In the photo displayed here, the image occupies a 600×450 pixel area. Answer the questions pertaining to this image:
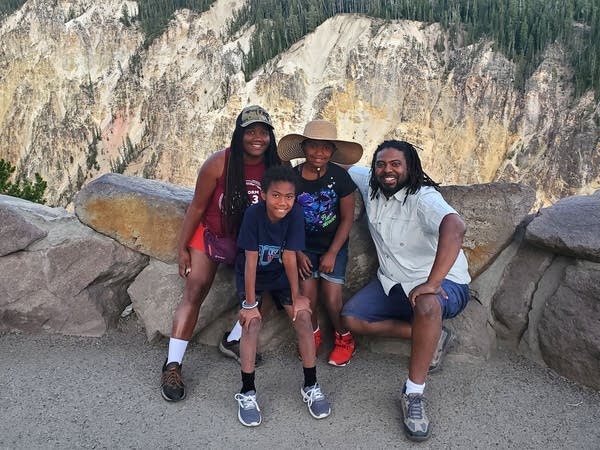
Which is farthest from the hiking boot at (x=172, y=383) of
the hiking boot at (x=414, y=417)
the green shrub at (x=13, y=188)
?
the green shrub at (x=13, y=188)

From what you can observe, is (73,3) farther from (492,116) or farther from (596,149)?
(596,149)

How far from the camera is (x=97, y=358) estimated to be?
3361 millimetres

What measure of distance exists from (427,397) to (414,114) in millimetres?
38428

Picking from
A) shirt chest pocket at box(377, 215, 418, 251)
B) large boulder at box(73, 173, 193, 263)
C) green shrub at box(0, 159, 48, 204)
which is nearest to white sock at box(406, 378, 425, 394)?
shirt chest pocket at box(377, 215, 418, 251)

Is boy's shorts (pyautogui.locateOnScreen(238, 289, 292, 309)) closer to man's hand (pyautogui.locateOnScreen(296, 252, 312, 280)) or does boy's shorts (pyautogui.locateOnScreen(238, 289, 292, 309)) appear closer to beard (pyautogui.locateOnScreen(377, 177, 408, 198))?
man's hand (pyautogui.locateOnScreen(296, 252, 312, 280))

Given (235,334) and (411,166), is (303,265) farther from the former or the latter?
(411,166)

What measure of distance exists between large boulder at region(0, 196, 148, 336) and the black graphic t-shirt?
122cm

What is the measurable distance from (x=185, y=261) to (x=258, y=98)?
127 ft

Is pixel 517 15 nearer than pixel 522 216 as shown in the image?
No

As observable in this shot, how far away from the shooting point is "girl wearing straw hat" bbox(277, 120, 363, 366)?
10.5 feet

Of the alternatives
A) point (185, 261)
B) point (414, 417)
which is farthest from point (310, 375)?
point (185, 261)

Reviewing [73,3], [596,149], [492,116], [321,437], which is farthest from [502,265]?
[73,3]

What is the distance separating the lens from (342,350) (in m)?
3.33

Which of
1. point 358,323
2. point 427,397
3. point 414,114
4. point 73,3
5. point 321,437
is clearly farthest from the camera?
point 73,3
